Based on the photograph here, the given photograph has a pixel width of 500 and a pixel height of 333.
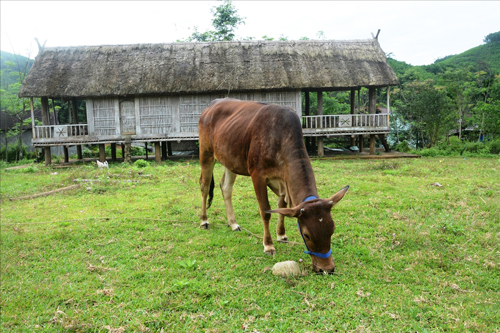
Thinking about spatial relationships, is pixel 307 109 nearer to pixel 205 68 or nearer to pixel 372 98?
pixel 372 98

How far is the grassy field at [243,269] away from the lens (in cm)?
294

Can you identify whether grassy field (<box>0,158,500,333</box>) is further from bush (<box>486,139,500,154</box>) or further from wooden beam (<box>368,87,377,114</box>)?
wooden beam (<box>368,87,377,114</box>)

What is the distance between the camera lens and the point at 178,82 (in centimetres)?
1494

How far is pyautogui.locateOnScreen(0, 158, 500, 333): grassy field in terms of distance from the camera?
9.63ft

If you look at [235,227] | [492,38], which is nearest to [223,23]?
[235,227]

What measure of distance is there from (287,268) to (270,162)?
4.08 feet

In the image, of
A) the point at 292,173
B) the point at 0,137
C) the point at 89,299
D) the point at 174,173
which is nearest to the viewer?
the point at 89,299

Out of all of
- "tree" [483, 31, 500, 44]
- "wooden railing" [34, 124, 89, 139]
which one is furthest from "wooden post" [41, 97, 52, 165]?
"tree" [483, 31, 500, 44]

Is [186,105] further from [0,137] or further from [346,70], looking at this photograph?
[0,137]

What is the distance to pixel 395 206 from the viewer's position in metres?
6.04

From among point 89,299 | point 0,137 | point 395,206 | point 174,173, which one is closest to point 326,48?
point 174,173

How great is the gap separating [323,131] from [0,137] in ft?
74.8

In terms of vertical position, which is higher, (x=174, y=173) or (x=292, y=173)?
(x=292, y=173)

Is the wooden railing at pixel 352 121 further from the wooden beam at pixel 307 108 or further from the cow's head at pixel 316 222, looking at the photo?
the cow's head at pixel 316 222
